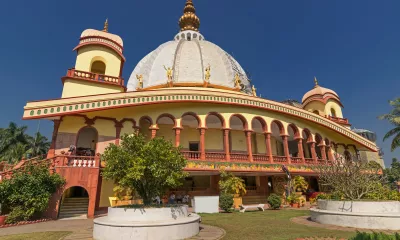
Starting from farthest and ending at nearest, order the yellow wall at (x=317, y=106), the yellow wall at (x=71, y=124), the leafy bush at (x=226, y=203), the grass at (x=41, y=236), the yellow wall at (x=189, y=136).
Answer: the yellow wall at (x=317, y=106)
the yellow wall at (x=189, y=136)
the yellow wall at (x=71, y=124)
the leafy bush at (x=226, y=203)
the grass at (x=41, y=236)

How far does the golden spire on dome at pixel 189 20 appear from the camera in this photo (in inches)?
1607

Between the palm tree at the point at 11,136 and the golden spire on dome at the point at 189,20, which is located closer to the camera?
the palm tree at the point at 11,136

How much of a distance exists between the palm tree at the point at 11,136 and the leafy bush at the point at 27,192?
1112 inches

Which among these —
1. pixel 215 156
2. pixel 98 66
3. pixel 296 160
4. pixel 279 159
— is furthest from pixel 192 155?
pixel 98 66

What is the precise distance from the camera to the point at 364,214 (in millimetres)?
8766

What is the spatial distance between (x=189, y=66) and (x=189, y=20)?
56.7 ft

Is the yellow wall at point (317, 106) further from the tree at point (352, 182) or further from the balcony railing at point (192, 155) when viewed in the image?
the tree at point (352, 182)

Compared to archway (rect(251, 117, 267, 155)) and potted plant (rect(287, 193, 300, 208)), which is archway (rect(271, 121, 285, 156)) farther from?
potted plant (rect(287, 193, 300, 208))

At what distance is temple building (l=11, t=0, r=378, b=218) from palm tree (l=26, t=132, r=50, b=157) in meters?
23.5

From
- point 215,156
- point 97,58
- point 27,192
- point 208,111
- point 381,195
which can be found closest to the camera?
point 381,195

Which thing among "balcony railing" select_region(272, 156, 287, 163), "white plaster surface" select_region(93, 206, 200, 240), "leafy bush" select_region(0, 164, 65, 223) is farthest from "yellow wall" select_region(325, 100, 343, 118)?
"leafy bush" select_region(0, 164, 65, 223)

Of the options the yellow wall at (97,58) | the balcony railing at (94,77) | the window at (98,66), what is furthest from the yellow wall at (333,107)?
the window at (98,66)

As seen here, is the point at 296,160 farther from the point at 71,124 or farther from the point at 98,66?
the point at 98,66

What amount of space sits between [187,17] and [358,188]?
38428 millimetres
